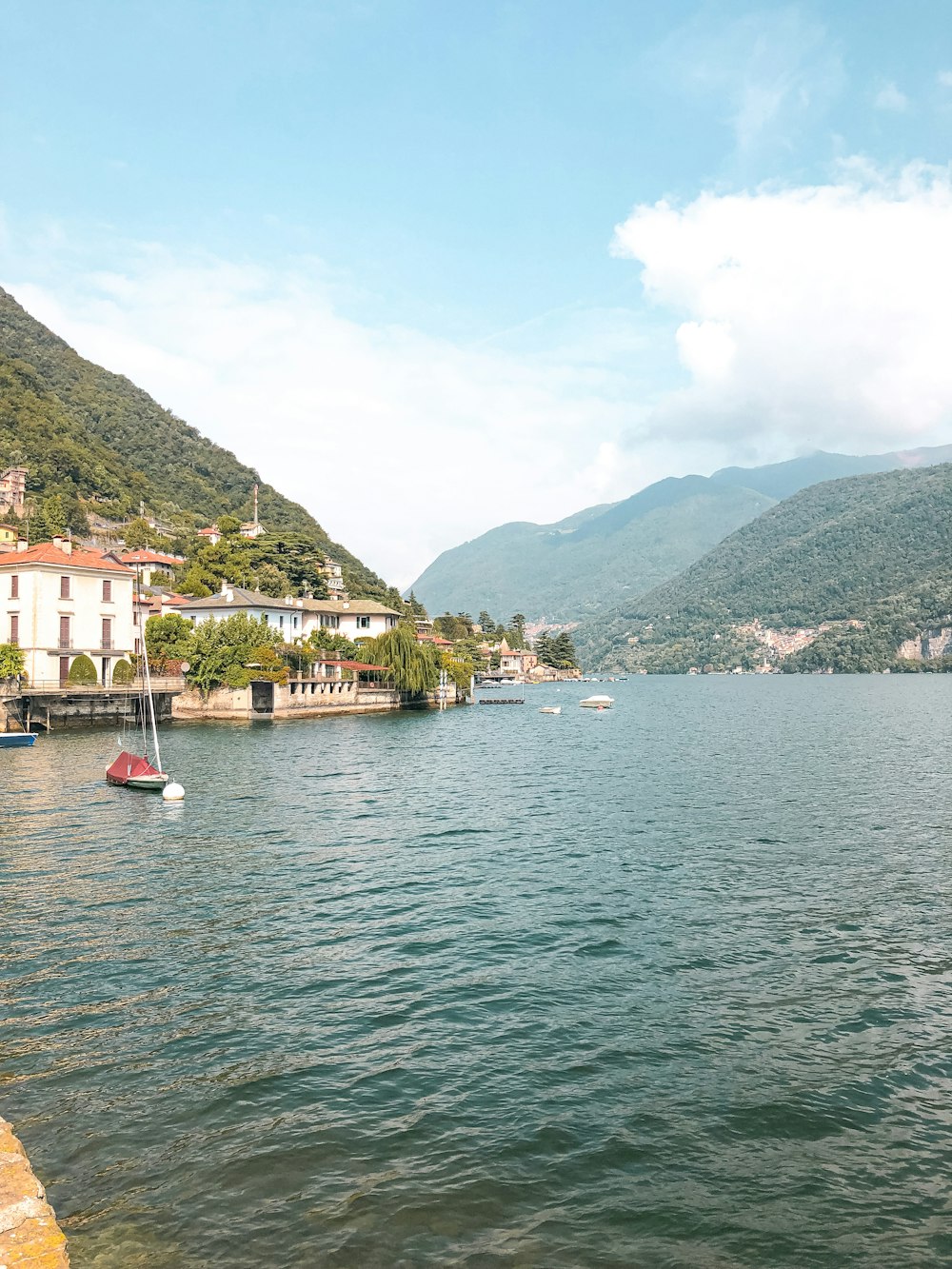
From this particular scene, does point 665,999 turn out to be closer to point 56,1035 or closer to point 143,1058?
point 143,1058

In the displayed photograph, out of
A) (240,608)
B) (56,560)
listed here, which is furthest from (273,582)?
(56,560)

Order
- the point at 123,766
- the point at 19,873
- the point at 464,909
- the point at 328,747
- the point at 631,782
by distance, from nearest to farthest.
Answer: the point at 464,909
the point at 19,873
the point at 123,766
the point at 631,782
the point at 328,747

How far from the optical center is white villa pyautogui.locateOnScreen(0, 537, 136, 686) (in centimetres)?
8050

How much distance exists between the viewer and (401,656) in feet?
364

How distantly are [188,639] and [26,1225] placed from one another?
92599mm

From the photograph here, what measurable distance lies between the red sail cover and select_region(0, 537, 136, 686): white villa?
43350 millimetres

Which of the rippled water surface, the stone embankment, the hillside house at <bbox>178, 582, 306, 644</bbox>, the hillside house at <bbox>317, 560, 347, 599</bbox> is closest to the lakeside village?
→ the hillside house at <bbox>178, 582, 306, 644</bbox>

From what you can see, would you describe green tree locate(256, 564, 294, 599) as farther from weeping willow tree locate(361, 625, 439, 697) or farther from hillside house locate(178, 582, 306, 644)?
weeping willow tree locate(361, 625, 439, 697)

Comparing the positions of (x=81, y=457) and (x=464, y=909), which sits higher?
(x=81, y=457)

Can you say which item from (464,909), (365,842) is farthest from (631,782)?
(464,909)

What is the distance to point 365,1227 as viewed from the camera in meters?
9.97

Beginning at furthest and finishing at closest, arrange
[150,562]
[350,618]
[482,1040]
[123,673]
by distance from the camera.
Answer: [150,562] → [350,618] → [123,673] → [482,1040]

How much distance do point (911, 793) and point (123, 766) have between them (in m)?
40.6

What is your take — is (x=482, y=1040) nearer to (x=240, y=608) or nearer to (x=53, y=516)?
(x=240, y=608)
